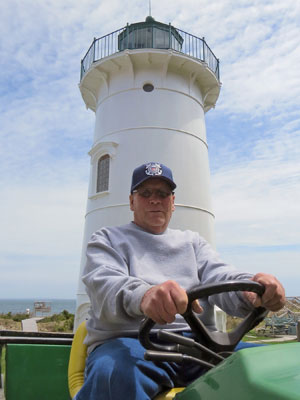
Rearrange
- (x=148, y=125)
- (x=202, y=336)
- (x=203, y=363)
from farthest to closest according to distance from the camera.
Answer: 1. (x=148, y=125)
2. (x=202, y=336)
3. (x=203, y=363)

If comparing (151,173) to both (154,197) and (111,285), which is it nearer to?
(154,197)

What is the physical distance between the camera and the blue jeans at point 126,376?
1.31 m

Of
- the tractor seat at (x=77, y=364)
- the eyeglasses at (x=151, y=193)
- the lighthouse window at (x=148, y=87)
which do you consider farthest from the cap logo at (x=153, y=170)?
the lighthouse window at (x=148, y=87)

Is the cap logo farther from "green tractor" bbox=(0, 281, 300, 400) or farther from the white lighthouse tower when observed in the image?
the white lighthouse tower

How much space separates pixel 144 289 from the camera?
4.73ft

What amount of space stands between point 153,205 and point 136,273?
1.58 feet

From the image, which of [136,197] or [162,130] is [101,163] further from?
[136,197]

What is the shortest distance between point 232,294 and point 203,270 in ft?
1.08

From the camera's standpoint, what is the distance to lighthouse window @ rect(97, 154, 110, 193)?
10625 millimetres

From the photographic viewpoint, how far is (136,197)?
2305 mm

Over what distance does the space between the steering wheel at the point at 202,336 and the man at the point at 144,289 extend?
0.22ft

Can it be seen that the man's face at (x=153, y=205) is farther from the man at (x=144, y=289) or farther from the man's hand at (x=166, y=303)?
the man's hand at (x=166, y=303)

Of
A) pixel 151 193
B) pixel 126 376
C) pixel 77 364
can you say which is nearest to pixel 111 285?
pixel 126 376

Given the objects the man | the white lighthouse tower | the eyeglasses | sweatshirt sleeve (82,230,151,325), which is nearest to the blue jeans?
the man
